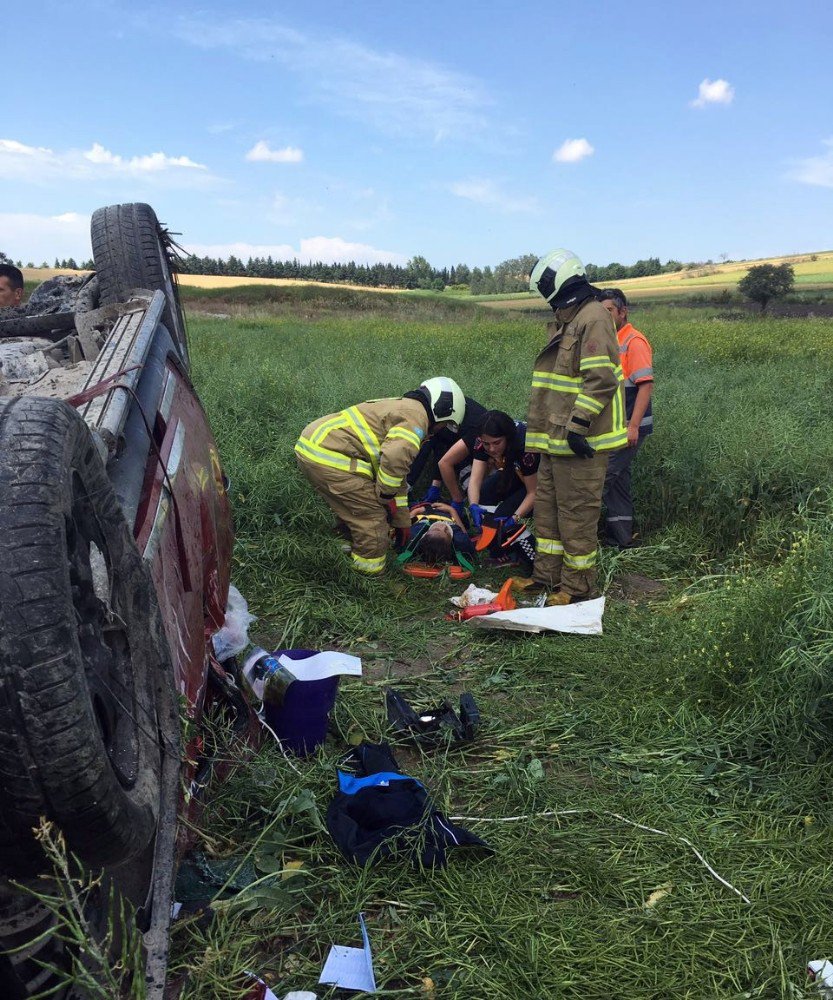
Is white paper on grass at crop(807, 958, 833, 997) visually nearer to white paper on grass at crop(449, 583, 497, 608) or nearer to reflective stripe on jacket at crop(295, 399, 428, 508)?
white paper on grass at crop(449, 583, 497, 608)

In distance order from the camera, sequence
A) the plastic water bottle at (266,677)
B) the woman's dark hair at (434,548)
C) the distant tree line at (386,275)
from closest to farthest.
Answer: the plastic water bottle at (266,677) < the woman's dark hair at (434,548) < the distant tree line at (386,275)

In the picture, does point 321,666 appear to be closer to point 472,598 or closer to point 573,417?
point 472,598

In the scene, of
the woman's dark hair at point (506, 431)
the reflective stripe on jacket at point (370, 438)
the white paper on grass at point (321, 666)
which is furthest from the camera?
the woman's dark hair at point (506, 431)

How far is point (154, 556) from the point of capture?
2061 millimetres

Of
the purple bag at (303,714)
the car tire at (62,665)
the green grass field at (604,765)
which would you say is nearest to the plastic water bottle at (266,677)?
the purple bag at (303,714)

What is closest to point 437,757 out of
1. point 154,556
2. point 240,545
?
point 154,556

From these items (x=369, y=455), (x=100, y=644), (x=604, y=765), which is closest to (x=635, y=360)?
(x=369, y=455)

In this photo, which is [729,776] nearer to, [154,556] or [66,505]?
[154,556]

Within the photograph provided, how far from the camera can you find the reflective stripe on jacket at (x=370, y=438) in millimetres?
4695

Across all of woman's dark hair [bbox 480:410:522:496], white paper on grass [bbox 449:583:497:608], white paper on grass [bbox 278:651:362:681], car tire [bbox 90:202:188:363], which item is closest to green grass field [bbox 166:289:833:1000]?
white paper on grass [bbox 449:583:497:608]

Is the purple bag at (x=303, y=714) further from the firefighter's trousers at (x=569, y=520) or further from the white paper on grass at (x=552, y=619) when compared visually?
the firefighter's trousers at (x=569, y=520)

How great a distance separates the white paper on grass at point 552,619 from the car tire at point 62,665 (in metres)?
2.63

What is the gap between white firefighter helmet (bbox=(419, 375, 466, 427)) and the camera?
4.84 m

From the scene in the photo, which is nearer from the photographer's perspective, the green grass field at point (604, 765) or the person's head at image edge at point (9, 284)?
the green grass field at point (604, 765)
